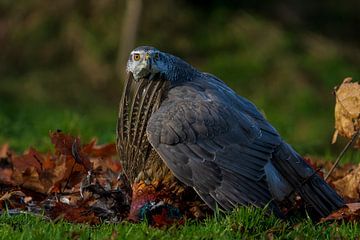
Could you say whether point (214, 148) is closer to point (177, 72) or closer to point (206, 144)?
point (206, 144)

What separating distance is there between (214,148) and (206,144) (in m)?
0.05

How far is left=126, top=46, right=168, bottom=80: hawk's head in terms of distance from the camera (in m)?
5.14

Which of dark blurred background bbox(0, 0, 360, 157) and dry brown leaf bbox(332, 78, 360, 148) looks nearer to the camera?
dry brown leaf bbox(332, 78, 360, 148)

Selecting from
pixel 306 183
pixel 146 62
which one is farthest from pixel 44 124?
pixel 306 183

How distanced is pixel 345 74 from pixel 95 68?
4.22 meters

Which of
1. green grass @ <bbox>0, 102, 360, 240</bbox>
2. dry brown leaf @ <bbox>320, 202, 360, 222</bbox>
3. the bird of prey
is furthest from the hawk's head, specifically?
dry brown leaf @ <bbox>320, 202, 360, 222</bbox>

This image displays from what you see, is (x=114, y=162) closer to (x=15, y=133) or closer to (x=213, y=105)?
(x=213, y=105)

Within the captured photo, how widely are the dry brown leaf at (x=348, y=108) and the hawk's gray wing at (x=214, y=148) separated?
69 centimetres

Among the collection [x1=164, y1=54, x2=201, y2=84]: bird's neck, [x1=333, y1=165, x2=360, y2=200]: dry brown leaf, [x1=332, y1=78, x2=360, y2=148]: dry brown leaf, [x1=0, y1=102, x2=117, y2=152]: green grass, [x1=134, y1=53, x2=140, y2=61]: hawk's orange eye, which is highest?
[x1=134, y1=53, x2=140, y2=61]: hawk's orange eye

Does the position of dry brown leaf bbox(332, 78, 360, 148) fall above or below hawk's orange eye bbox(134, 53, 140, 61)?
below

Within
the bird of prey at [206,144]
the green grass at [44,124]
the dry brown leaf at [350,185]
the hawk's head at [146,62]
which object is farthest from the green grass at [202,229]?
the green grass at [44,124]

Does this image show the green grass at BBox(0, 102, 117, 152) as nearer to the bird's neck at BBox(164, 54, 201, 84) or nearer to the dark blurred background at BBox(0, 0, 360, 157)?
the dark blurred background at BBox(0, 0, 360, 157)

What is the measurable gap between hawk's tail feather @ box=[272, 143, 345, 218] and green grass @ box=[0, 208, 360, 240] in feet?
1.17

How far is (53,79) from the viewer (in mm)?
14492
